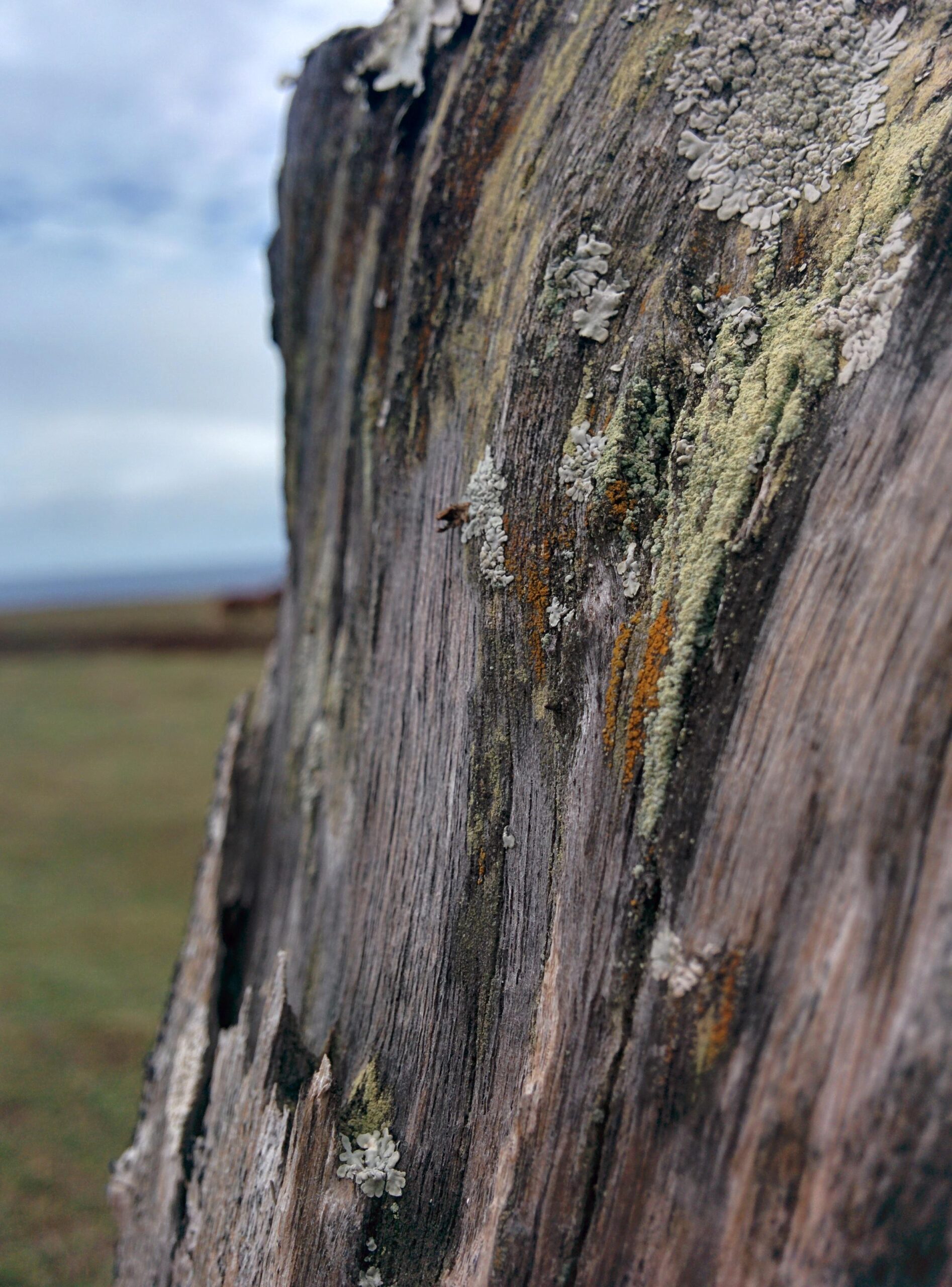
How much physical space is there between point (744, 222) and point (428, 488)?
3.95 feet

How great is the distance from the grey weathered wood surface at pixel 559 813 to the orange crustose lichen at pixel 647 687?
0.18ft

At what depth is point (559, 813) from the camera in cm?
214

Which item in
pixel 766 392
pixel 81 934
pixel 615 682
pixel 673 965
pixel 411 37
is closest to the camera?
pixel 673 965

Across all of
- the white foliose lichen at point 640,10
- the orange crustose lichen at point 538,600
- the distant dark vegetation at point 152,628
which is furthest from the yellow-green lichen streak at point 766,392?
the distant dark vegetation at point 152,628

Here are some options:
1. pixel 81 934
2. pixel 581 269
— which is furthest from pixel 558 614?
pixel 81 934

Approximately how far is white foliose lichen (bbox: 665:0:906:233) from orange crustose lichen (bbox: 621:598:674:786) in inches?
42.0

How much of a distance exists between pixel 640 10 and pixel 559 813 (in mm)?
2295

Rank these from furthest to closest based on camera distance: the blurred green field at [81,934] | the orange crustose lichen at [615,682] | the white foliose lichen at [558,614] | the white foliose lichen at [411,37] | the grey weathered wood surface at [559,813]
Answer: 1. the blurred green field at [81,934]
2. the white foliose lichen at [411,37]
3. the white foliose lichen at [558,614]
4. the orange crustose lichen at [615,682]
5. the grey weathered wood surface at [559,813]

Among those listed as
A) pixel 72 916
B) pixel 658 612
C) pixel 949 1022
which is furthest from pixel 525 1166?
pixel 72 916

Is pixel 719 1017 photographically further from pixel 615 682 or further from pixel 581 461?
pixel 581 461

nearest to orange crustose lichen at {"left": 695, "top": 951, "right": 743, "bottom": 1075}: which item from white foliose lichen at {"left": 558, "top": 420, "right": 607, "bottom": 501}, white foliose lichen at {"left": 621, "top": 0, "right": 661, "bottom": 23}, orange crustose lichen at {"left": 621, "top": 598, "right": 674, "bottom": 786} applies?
orange crustose lichen at {"left": 621, "top": 598, "right": 674, "bottom": 786}

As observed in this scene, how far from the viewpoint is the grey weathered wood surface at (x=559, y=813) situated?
4.93 feet

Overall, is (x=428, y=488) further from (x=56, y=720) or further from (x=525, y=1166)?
(x=56, y=720)

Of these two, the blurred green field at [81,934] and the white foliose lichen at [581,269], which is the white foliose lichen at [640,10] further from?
the blurred green field at [81,934]
